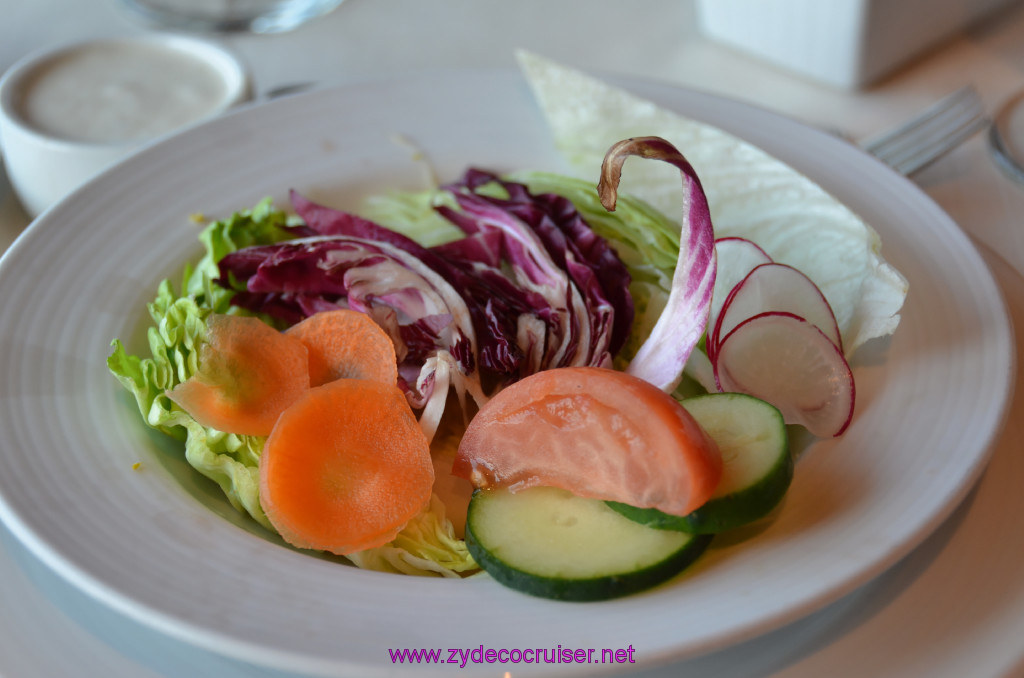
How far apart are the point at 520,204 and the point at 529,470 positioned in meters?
0.90

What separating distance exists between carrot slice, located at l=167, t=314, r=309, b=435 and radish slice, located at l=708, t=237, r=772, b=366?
812 millimetres

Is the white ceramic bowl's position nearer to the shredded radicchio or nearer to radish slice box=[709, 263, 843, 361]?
the shredded radicchio

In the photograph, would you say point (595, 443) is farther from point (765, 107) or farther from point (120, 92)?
point (120, 92)

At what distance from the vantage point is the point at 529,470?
1.45 metres

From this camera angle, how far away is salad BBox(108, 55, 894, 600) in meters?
1.36

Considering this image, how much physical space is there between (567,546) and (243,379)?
65 cm

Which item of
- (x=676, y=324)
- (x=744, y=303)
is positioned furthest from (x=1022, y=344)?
(x=676, y=324)

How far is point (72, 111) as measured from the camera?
2463 mm

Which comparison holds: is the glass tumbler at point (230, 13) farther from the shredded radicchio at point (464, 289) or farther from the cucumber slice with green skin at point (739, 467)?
the cucumber slice with green skin at point (739, 467)

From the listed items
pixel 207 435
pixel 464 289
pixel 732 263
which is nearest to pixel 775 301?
pixel 732 263

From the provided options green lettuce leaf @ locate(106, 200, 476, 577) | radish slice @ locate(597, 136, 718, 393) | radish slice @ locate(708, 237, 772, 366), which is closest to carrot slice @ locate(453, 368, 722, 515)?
green lettuce leaf @ locate(106, 200, 476, 577)

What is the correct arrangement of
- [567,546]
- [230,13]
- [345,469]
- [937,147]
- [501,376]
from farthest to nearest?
[230,13] < [937,147] < [501,376] < [345,469] < [567,546]

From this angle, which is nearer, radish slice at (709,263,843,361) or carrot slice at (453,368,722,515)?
carrot slice at (453,368,722,515)

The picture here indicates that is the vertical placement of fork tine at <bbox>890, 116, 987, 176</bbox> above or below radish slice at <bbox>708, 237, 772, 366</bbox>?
below
